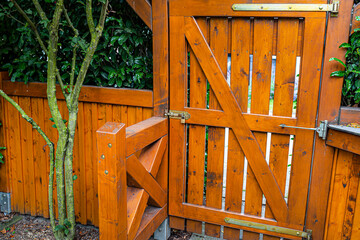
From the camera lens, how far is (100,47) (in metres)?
3.29

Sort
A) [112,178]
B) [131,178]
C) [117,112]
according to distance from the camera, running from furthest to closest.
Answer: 1. [117,112]
2. [131,178]
3. [112,178]

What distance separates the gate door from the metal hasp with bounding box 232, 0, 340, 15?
3cm

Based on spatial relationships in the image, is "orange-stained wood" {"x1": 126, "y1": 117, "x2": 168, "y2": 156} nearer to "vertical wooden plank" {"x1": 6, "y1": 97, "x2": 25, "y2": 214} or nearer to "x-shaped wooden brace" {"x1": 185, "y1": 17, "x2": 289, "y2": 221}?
"x-shaped wooden brace" {"x1": 185, "y1": 17, "x2": 289, "y2": 221}

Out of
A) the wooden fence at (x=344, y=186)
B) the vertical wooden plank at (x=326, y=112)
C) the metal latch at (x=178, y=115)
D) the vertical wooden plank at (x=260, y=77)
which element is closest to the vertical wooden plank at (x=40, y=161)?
the metal latch at (x=178, y=115)

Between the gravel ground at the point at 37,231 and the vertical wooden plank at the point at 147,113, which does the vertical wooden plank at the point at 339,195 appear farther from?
the vertical wooden plank at the point at 147,113

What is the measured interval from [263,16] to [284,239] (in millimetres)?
1952

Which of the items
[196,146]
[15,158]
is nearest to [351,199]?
[196,146]

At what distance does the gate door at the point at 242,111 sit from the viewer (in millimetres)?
2707

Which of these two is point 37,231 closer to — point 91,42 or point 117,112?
point 117,112

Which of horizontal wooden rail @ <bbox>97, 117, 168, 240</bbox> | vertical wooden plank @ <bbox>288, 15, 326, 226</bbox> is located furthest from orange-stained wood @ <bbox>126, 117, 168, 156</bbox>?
vertical wooden plank @ <bbox>288, 15, 326, 226</bbox>

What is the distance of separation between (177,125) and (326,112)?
1.29 m

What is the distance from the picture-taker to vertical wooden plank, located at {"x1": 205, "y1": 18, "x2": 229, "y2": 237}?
288cm

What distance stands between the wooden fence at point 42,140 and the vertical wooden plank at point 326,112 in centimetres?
152

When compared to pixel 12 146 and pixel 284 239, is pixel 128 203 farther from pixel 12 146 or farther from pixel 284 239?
pixel 12 146
